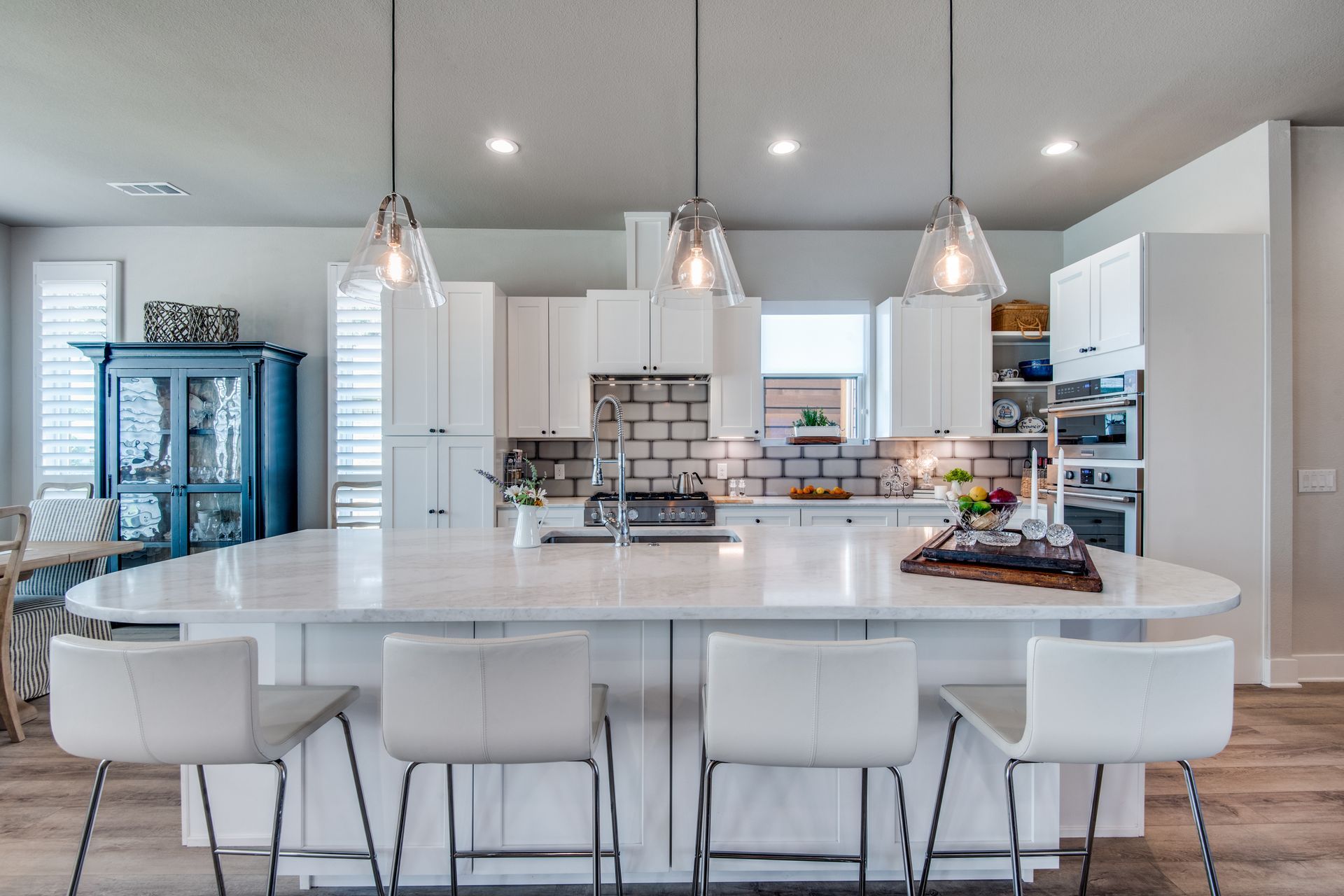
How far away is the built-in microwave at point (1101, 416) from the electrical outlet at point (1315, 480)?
832 millimetres

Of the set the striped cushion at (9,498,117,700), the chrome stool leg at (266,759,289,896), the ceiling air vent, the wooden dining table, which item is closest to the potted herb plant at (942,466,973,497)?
the chrome stool leg at (266,759,289,896)

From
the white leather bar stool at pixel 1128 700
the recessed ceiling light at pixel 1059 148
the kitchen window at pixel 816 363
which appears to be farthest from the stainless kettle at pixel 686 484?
the white leather bar stool at pixel 1128 700

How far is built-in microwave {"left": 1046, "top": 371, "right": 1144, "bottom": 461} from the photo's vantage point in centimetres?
334

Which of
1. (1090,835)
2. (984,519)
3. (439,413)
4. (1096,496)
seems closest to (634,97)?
(439,413)

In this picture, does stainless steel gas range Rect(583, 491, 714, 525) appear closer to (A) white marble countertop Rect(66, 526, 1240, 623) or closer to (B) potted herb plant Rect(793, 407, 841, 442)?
(B) potted herb plant Rect(793, 407, 841, 442)

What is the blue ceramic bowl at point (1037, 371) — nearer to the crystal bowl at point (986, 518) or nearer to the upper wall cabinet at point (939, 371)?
the upper wall cabinet at point (939, 371)

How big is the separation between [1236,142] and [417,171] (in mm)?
4358

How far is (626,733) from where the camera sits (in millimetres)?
1770

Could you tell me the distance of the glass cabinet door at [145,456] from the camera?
13.5 ft

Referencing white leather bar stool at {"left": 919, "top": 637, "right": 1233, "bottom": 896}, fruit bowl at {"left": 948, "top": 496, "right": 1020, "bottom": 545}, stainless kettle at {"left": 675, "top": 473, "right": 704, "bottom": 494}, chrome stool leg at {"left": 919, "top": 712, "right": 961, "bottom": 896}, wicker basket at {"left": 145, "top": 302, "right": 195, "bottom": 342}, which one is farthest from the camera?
stainless kettle at {"left": 675, "top": 473, "right": 704, "bottom": 494}

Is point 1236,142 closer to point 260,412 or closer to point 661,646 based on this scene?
point 661,646

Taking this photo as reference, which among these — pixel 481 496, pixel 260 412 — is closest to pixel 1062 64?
pixel 481 496

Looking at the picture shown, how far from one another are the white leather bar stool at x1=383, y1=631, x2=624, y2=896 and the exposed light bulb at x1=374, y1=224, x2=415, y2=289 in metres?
1.31

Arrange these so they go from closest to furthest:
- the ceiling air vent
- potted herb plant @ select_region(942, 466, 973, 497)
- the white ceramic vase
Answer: the white ceramic vase, the ceiling air vent, potted herb plant @ select_region(942, 466, 973, 497)
